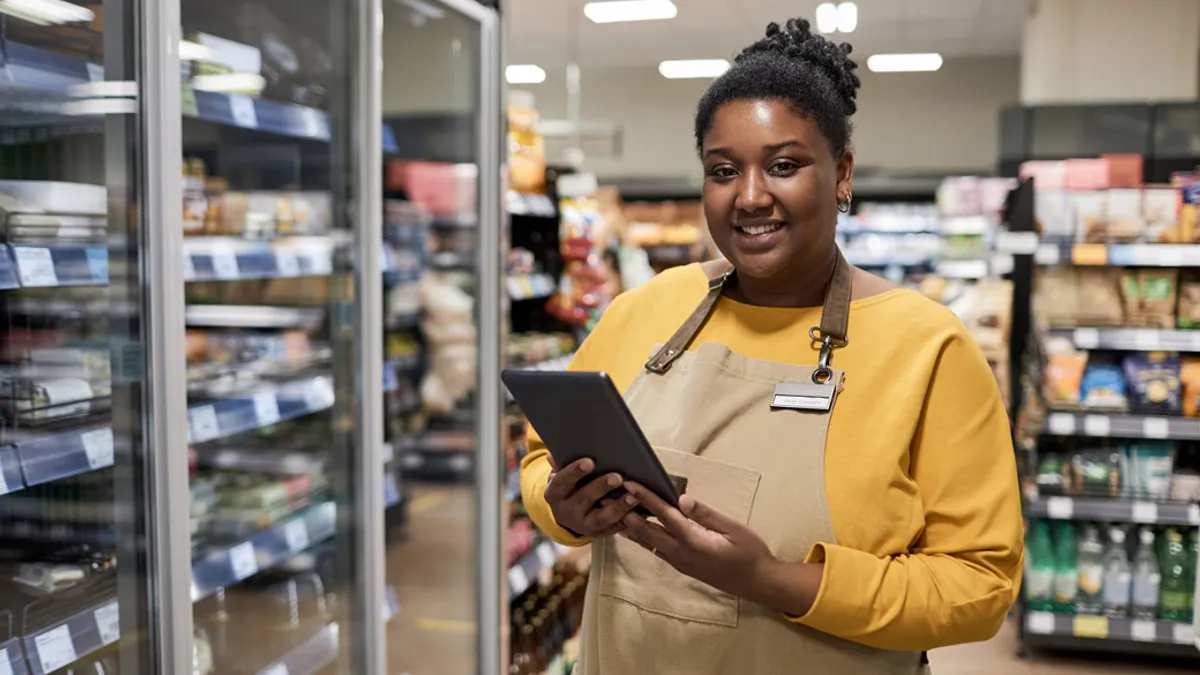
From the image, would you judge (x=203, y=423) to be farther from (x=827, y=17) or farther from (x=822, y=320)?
(x=827, y=17)

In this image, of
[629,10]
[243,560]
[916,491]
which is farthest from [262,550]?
[629,10]

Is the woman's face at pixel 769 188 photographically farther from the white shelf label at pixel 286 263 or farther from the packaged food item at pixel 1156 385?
the packaged food item at pixel 1156 385

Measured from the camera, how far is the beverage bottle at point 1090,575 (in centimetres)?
431

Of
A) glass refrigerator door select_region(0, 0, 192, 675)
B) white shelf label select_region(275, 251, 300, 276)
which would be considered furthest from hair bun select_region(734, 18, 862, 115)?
white shelf label select_region(275, 251, 300, 276)

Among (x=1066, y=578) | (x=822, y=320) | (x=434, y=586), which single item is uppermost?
(x=822, y=320)

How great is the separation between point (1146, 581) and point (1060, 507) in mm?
448

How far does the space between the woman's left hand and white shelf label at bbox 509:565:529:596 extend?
2.36 metres

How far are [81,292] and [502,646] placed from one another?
1.77m

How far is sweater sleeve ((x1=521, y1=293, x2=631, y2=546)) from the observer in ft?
4.77

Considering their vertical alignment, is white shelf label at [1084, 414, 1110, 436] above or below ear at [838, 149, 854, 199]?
below


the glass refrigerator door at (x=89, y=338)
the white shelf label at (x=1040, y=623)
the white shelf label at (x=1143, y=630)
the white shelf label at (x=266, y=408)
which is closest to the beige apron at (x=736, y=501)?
the glass refrigerator door at (x=89, y=338)

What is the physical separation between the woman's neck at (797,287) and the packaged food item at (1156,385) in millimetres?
3448

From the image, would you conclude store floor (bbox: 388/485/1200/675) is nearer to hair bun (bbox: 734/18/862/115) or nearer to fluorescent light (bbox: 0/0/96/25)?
fluorescent light (bbox: 0/0/96/25)

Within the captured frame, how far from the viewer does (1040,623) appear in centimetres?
430
